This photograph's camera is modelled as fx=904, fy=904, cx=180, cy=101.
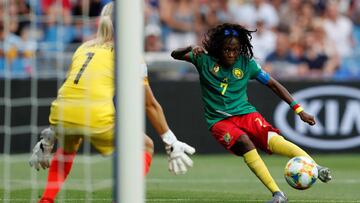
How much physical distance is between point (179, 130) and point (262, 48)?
2.35 meters

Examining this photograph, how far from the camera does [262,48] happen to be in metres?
17.0

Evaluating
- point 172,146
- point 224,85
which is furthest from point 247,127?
point 172,146

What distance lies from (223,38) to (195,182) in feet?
11.6

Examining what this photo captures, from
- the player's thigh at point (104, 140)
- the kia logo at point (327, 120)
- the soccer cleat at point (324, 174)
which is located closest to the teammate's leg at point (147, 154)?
the player's thigh at point (104, 140)

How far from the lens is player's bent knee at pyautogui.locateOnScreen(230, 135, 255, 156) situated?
28.6 feet

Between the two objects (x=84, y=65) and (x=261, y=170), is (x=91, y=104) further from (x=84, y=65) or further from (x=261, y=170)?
(x=261, y=170)

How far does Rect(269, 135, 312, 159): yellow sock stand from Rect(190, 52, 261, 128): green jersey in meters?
0.40

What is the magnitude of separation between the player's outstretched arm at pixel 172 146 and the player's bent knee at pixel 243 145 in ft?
5.34

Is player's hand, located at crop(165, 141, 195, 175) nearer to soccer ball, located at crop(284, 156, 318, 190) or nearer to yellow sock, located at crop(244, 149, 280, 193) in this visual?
yellow sock, located at crop(244, 149, 280, 193)

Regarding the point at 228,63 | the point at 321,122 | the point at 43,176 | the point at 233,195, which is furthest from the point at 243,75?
→ the point at 321,122

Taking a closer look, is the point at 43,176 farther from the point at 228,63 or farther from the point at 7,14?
the point at 228,63

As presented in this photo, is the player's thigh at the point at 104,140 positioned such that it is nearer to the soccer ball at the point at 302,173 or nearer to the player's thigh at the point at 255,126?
the player's thigh at the point at 255,126

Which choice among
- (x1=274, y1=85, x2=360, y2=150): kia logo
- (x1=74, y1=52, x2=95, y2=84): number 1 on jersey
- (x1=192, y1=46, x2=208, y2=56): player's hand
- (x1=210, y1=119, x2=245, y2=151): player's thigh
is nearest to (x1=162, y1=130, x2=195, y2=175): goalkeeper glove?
(x1=74, y1=52, x2=95, y2=84): number 1 on jersey

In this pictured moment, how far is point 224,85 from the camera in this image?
920 cm
